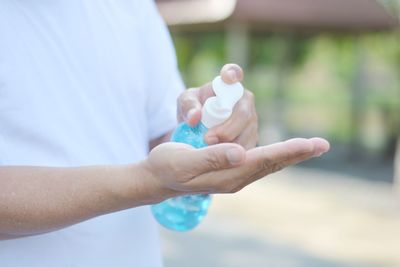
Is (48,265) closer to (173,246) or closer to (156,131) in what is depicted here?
(156,131)

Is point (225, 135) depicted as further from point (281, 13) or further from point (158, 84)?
point (281, 13)

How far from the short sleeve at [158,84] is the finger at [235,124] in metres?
0.38

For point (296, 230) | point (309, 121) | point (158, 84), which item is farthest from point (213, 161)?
point (309, 121)

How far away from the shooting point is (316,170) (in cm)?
967

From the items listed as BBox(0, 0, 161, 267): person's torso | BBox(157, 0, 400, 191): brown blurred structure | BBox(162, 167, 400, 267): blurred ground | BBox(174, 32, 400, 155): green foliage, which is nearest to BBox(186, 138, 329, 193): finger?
BBox(0, 0, 161, 267): person's torso

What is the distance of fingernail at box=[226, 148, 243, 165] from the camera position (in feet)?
3.26

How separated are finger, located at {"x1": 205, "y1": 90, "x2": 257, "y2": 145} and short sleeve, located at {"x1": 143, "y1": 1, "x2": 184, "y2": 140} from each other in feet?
1.24

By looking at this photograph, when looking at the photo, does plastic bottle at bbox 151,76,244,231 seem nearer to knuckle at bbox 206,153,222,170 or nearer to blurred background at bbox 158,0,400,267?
knuckle at bbox 206,153,222,170

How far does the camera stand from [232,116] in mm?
1173

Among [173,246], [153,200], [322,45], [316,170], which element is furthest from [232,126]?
[322,45]

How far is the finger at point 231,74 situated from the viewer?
116cm

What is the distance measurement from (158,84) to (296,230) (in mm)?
4785

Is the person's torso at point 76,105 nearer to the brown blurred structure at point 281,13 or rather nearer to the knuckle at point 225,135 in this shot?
the knuckle at point 225,135

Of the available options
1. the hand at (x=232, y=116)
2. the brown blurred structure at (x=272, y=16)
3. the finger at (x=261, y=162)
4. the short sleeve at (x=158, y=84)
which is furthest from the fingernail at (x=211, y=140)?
the brown blurred structure at (x=272, y=16)
